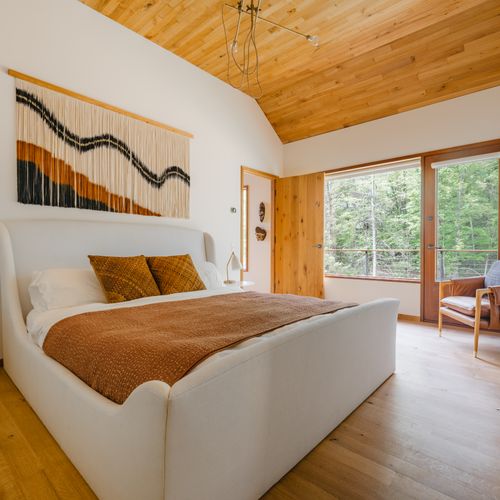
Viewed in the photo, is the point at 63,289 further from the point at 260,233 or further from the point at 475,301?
the point at 260,233

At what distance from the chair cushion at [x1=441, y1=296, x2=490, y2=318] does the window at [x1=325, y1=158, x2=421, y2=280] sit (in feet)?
4.09

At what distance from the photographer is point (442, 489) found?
124 centimetres

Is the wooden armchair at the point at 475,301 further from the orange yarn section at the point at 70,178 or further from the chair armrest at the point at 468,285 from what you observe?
the orange yarn section at the point at 70,178

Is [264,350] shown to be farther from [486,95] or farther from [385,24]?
[486,95]

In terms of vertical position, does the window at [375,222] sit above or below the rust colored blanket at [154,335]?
above

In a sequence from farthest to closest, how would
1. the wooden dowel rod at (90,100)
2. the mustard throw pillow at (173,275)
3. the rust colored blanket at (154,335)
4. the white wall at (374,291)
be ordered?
1. the white wall at (374,291)
2. the mustard throw pillow at (173,275)
3. the wooden dowel rod at (90,100)
4. the rust colored blanket at (154,335)

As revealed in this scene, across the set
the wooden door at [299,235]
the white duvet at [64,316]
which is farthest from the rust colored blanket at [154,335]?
the wooden door at [299,235]

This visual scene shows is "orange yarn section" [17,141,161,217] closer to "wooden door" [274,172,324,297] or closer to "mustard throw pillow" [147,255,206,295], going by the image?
"mustard throw pillow" [147,255,206,295]

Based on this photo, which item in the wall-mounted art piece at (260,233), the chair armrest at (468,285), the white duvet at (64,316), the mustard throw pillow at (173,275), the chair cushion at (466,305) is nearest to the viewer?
the white duvet at (64,316)

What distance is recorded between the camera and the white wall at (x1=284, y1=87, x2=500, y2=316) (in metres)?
3.52

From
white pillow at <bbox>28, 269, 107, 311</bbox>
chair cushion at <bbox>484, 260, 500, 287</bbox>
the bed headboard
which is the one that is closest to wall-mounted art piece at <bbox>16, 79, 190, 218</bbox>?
the bed headboard

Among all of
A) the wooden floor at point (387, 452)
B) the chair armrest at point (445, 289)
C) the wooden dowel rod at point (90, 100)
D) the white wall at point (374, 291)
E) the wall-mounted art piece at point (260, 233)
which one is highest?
the wooden dowel rod at point (90, 100)

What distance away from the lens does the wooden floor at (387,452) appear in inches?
48.6

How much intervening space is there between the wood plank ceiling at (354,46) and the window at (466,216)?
0.84 meters
